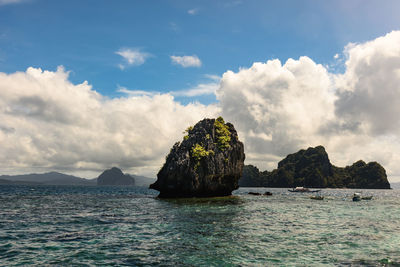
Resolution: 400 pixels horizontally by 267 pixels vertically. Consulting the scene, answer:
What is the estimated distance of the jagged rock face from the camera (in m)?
57.9

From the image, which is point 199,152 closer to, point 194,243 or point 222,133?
point 222,133

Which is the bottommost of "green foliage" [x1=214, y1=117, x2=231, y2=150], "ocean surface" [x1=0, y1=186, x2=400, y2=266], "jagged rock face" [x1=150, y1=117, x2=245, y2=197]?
"ocean surface" [x1=0, y1=186, x2=400, y2=266]

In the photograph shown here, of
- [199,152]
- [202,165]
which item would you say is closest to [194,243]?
[199,152]

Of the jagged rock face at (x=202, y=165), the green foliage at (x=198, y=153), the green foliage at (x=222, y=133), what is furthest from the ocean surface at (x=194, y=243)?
the green foliage at (x=222, y=133)

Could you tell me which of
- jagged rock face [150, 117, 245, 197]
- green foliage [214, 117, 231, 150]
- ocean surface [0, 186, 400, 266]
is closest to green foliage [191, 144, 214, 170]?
jagged rock face [150, 117, 245, 197]

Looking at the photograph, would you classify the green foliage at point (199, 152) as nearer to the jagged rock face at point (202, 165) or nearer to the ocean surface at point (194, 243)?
the jagged rock face at point (202, 165)

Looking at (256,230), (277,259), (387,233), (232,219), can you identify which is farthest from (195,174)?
(277,259)

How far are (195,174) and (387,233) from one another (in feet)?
127

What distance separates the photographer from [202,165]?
59812mm

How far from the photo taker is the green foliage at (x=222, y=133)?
65000 millimetres

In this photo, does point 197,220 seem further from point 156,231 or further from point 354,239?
Result: point 354,239

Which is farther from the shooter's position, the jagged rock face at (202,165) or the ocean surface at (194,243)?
the jagged rock face at (202,165)

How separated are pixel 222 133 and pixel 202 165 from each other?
1141 centimetres

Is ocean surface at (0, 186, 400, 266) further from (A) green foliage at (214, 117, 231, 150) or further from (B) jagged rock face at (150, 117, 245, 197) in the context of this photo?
(A) green foliage at (214, 117, 231, 150)
